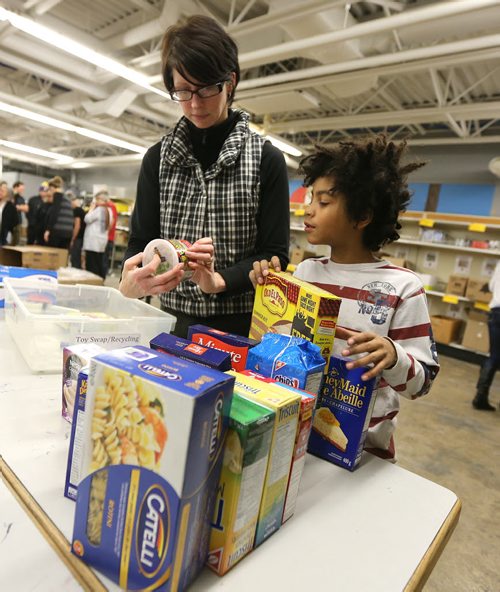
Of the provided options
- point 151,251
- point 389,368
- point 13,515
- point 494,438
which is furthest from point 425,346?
point 494,438

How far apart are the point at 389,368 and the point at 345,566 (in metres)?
0.38

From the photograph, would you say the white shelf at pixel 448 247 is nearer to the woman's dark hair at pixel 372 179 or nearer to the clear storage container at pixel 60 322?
the woman's dark hair at pixel 372 179

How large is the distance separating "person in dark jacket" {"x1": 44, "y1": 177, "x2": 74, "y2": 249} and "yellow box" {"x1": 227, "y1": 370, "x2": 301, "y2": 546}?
566 centimetres

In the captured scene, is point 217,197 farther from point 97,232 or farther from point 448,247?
point 448,247

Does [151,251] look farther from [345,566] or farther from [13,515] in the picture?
[345,566]

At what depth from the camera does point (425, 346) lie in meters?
1.00

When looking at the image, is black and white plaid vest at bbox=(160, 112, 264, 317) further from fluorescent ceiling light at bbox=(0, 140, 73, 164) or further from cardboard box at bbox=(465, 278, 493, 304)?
fluorescent ceiling light at bbox=(0, 140, 73, 164)

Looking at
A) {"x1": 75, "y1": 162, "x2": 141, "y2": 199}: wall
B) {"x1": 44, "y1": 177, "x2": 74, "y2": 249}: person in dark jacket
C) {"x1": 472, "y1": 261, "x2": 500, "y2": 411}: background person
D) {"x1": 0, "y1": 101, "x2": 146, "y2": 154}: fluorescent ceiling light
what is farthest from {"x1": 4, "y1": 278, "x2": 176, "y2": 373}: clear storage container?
{"x1": 75, "y1": 162, "x2": 141, "y2": 199}: wall

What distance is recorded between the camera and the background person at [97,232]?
6477 millimetres

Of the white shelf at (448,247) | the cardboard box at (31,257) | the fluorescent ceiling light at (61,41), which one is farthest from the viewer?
the white shelf at (448,247)

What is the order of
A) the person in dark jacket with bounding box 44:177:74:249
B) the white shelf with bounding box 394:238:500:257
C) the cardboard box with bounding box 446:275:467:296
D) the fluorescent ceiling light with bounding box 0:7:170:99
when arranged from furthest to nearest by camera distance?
the cardboard box with bounding box 446:275:467:296 → the white shelf with bounding box 394:238:500:257 → the person in dark jacket with bounding box 44:177:74:249 → the fluorescent ceiling light with bounding box 0:7:170:99

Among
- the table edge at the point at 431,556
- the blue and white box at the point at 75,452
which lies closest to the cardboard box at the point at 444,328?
the table edge at the point at 431,556

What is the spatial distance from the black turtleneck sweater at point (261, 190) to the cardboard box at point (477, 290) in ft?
17.7

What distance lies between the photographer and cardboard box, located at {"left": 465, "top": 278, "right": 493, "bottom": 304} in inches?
225
